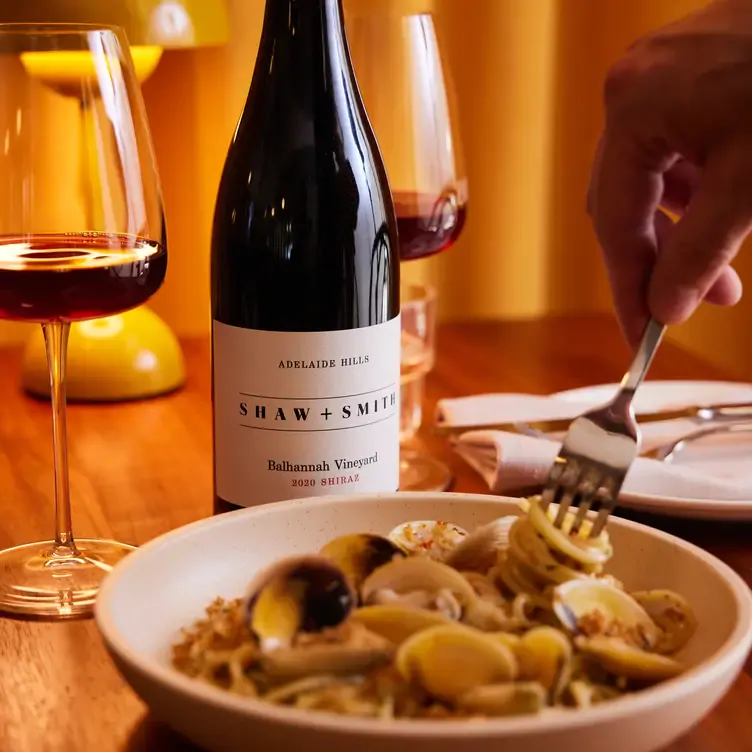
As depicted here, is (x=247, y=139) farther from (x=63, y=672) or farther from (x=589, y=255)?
(x=589, y=255)

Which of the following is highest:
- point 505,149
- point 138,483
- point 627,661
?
point 505,149

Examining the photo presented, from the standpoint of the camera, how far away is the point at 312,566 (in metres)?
0.59

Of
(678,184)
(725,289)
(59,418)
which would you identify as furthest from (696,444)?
(59,418)

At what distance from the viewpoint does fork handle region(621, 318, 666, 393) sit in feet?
2.69

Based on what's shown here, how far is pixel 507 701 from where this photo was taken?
1.66ft

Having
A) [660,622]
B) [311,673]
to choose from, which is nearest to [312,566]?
[311,673]

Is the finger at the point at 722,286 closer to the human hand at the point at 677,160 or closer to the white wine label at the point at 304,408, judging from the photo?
the human hand at the point at 677,160

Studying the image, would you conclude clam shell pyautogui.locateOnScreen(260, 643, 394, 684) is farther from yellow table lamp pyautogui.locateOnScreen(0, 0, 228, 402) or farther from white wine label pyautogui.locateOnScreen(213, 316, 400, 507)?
yellow table lamp pyautogui.locateOnScreen(0, 0, 228, 402)

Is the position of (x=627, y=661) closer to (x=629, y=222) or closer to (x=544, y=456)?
(x=544, y=456)

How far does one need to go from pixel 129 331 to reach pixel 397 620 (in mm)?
895

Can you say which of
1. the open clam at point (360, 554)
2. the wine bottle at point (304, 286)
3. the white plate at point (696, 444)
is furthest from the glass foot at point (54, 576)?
the white plate at point (696, 444)

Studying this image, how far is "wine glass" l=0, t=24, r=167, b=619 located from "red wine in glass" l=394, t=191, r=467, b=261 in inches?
12.5

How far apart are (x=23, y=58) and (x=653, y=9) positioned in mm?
1524

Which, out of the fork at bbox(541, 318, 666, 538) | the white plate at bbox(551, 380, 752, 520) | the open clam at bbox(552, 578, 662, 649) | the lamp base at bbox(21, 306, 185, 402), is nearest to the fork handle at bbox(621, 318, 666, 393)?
the fork at bbox(541, 318, 666, 538)
